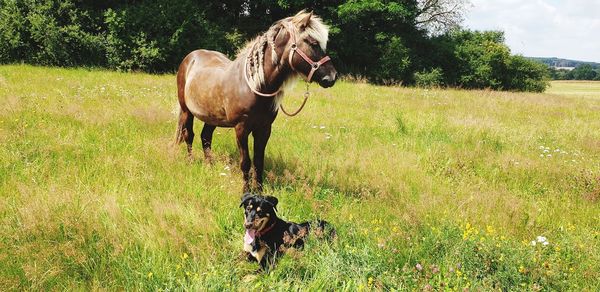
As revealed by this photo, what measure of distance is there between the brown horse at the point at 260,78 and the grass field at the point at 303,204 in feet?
2.05

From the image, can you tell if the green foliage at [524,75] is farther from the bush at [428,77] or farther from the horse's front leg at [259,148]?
the horse's front leg at [259,148]

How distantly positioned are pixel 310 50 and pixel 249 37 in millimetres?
21244

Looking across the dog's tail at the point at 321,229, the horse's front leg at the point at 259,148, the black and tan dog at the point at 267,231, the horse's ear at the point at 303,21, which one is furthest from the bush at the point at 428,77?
the black and tan dog at the point at 267,231

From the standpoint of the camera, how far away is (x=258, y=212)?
3289mm

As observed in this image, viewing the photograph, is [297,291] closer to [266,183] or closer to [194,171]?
[266,183]

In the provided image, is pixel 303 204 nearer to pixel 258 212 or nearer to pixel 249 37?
pixel 258 212

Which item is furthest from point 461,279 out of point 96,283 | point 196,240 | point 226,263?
point 96,283

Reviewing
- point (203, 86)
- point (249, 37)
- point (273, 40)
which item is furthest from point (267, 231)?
point (249, 37)

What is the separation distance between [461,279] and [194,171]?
140 inches

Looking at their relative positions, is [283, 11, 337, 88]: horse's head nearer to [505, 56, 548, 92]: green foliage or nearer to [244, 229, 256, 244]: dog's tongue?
[244, 229, 256, 244]: dog's tongue

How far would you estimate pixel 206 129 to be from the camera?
21.2 ft

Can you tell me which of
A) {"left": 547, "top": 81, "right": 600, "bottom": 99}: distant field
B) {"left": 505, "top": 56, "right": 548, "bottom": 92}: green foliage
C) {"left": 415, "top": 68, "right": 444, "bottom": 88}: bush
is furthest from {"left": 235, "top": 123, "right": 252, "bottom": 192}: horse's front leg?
{"left": 505, "top": 56, "right": 548, "bottom": 92}: green foliage

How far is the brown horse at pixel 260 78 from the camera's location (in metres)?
4.26

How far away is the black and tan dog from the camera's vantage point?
10.7 feet
